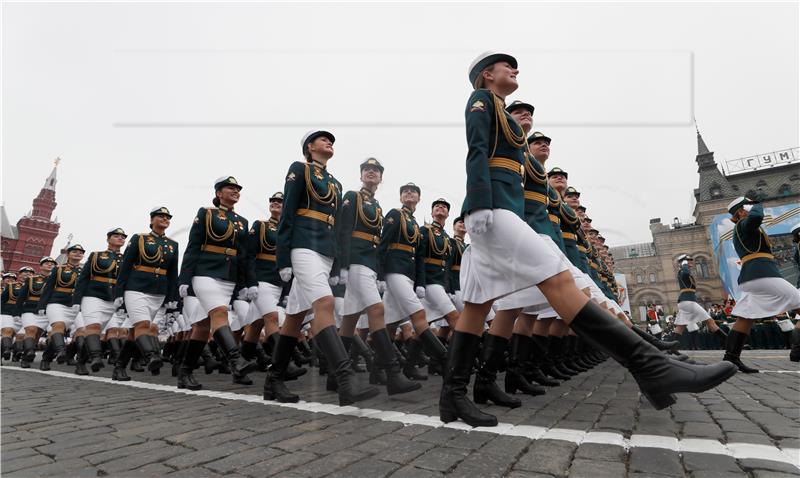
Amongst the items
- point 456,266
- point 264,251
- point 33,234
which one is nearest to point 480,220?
point 264,251

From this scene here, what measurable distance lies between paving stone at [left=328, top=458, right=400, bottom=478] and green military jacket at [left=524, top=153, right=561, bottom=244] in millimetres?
2765

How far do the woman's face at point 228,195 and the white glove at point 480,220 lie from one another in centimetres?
442

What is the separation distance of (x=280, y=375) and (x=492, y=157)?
2779mm

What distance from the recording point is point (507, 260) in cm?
274

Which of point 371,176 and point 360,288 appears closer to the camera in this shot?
point 360,288

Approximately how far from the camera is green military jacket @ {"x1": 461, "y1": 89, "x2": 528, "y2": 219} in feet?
9.23

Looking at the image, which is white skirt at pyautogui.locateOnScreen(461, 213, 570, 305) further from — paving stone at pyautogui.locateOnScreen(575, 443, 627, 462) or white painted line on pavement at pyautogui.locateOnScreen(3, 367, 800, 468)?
paving stone at pyautogui.locateOnScreen(575, 443, 627, 462)

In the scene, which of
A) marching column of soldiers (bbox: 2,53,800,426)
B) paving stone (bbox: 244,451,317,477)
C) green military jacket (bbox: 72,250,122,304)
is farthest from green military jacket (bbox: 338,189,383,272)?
green military jacket (bbox: 72,250,122,304)

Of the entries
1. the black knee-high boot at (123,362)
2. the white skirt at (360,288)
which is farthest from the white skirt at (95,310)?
the white skirt at (360,288)

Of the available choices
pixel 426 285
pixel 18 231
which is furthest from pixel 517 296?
pixel 18 231

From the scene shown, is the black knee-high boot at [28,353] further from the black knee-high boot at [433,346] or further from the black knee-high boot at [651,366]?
the black knee-high boot at [651,366]

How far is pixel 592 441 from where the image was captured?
2229mm

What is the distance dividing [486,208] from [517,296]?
1.37m

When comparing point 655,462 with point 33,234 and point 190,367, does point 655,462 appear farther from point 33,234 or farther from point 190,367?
point 33,234
